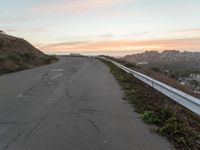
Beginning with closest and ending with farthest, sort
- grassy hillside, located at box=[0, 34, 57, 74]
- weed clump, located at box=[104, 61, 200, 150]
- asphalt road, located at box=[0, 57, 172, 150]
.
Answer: asphalt road, located at box=[0, 57, 172, 150]
weed clump, located at box=[104, 61, 200, 150]
grassy hillside, located at box=[0, 34, 57, 74]

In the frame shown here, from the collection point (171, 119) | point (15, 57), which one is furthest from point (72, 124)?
point (15, 57)

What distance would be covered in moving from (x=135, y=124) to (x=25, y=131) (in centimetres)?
262

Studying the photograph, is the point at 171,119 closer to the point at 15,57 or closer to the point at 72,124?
the point at 72,124

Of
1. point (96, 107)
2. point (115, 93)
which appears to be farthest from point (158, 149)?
point (115, 93)

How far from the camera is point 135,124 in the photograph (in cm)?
851

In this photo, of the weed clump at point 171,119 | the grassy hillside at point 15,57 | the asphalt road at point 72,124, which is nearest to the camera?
the asphalt road at point 72,124

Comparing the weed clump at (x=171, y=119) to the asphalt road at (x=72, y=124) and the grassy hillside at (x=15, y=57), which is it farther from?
the grassy hillside at (x=15, y=57)

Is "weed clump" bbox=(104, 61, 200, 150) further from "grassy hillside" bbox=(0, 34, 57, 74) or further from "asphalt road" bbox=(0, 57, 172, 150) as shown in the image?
"grassy hillside" bbox=(0, 34, 57, 74)

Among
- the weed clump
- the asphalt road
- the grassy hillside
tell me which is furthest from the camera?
the grassy hillside

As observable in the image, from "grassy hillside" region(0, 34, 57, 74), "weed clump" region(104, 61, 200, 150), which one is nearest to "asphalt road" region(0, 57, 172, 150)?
"weed clump" region(104, 61, 200, 150)

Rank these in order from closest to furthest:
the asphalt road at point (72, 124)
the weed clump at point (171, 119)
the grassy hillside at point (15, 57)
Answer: the asphalt road at point (72, 124)
the weed clump at point (171, 119)
the grassy hillside at point (15, 57)

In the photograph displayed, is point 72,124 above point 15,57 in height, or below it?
below

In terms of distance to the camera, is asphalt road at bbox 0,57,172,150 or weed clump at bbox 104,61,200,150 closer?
asphalt road at bbox 0,57,172,150

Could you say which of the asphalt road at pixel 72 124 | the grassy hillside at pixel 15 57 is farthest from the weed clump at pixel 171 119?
the grassy hillside at pixel 15 57
